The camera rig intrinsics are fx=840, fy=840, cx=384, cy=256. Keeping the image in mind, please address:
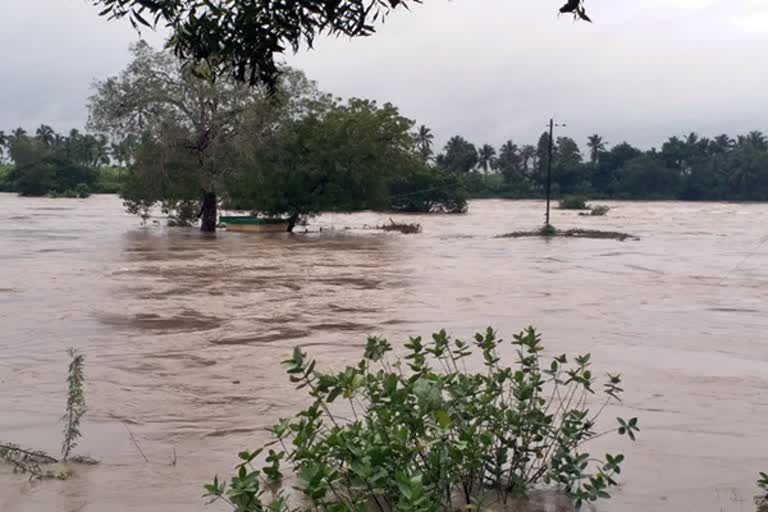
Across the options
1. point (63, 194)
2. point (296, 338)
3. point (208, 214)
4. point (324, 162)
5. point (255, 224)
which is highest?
point (324, 162)

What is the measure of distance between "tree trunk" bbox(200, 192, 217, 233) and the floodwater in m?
10.8

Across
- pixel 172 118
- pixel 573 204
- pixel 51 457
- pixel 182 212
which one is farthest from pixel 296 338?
pixel 573 204

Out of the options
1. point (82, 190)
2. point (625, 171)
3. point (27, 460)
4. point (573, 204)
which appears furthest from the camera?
point (625, 171)

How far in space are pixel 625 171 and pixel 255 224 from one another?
79550 millimetres

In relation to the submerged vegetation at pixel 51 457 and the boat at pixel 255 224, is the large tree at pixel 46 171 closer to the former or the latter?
the boat at pixel 255 224

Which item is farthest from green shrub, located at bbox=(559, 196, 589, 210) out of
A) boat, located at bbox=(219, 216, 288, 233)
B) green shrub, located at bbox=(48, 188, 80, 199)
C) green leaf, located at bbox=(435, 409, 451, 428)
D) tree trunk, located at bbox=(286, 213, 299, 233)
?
green leaf, located at bbox=(435, 409, 451, 428)

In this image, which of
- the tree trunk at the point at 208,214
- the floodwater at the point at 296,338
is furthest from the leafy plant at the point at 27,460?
the tree trunk at the point at 208,214

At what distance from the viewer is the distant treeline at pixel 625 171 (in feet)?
351

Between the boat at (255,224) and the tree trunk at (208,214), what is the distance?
3.06 ft

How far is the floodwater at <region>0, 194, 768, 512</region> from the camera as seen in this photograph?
5.84 m

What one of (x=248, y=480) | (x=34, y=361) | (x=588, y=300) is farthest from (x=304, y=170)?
(x=248, y=480)

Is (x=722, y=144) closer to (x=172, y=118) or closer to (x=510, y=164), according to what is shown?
(x=510, y=164)

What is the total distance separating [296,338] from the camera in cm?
1174

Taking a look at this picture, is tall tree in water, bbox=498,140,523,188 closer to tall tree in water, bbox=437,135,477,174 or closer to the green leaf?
tall tree in water, bbox=437,135,477,174
